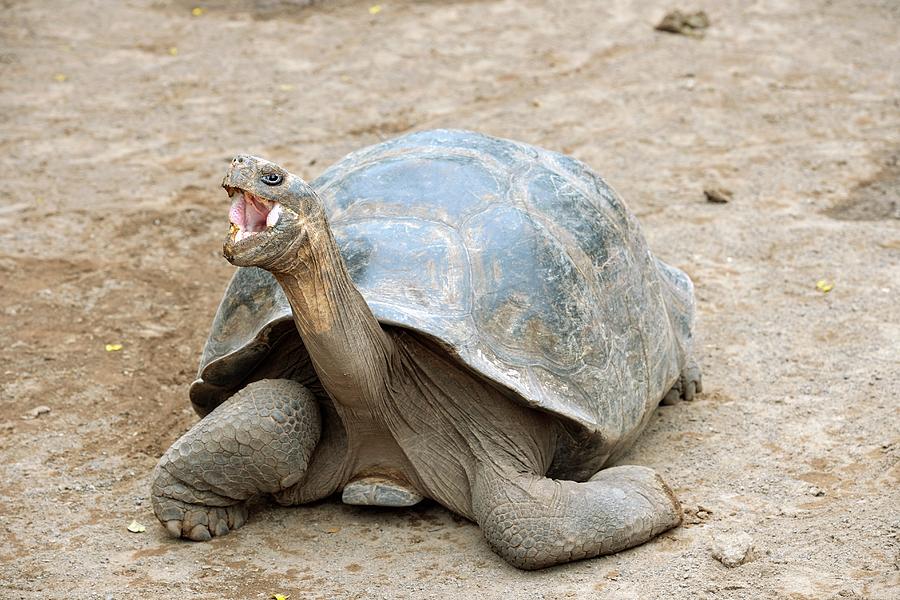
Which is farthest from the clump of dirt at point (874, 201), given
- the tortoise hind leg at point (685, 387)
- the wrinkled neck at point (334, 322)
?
the wrinkled neck at point (334, 322)

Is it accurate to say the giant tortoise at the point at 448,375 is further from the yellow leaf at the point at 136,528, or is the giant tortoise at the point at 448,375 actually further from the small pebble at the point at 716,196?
the small pebble at the point at 716,196

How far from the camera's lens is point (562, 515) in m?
3.42

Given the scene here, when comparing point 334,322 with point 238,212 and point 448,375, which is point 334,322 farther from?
point 448,375

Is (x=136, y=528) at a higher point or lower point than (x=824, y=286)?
higher

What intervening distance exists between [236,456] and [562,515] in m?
0.95

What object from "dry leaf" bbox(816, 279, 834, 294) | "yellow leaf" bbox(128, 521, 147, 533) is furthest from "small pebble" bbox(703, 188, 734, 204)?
"yellow leaf" bbox(128, 521, 147, 533)

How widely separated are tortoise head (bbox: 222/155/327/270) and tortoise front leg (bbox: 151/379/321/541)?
68cm

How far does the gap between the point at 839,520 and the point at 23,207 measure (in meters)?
4.74

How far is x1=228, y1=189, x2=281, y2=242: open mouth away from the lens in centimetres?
293

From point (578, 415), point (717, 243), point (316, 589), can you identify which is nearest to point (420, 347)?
point (578, 415)

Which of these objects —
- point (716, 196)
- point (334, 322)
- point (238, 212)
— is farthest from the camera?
point (716, 196)

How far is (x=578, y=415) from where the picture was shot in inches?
141

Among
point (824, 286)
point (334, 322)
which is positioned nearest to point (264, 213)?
point (334, 322)

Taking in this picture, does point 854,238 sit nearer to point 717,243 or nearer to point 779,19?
point 717,243
